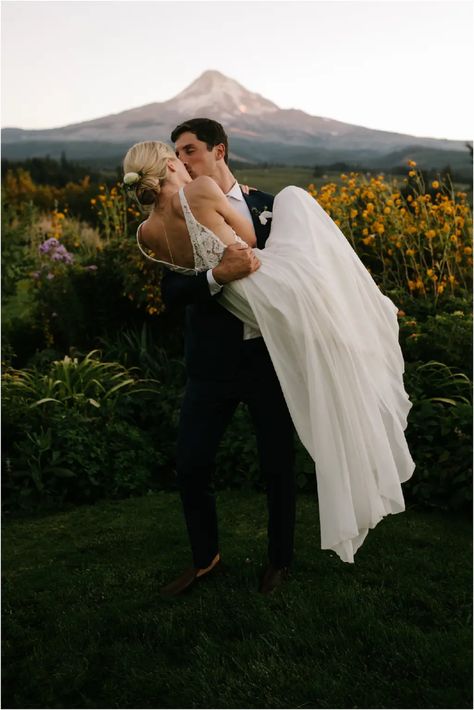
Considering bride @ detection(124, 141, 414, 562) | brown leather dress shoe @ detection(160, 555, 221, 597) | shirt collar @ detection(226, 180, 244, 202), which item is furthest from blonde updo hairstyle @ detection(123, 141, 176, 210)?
brown leather dress shoe @ detection(160, 555, 221, 597)

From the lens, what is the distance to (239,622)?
118 inches

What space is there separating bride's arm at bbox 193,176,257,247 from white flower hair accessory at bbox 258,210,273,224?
0.35 ft

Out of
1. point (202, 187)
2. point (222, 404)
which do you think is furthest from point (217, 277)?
point (222, 404)

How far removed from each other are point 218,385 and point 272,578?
38.5 inches

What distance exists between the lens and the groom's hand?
106 inches

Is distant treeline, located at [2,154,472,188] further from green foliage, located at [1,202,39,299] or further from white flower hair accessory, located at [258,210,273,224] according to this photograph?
white flower hair accessory, located at [258,210,273,224]

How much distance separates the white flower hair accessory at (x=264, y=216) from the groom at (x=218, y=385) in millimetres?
17

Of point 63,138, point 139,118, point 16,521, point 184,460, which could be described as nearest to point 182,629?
point 184,460

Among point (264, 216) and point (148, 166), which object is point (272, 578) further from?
→ point (148, 166)

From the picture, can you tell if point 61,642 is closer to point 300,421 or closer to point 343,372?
point 300,421

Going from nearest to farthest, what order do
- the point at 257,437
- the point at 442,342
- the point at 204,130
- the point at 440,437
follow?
1. the point at 204,130
2. the point at 257,437
3. the point at 440,437
4. the point at 442,342

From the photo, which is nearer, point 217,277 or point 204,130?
point 217,277

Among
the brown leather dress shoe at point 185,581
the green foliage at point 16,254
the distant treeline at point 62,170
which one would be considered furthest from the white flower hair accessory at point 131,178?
the distant treeline at point 62,170

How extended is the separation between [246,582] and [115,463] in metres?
1.74
